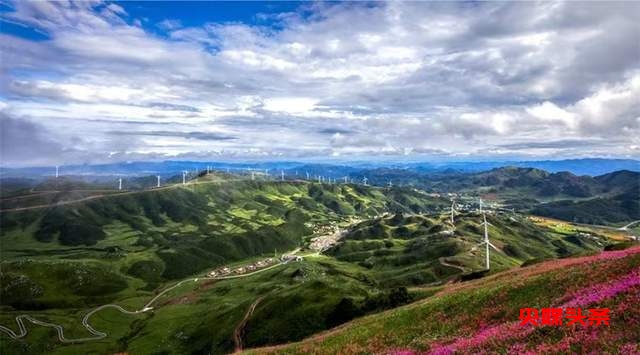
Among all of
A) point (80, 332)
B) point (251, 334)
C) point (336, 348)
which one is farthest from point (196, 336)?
point (336, 348)

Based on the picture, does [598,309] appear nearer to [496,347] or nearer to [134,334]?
[496,347]

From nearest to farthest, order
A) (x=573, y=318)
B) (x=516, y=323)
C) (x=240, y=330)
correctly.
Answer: (x=573, y=318) → (x=516, y=323) → (x=240, y=330)

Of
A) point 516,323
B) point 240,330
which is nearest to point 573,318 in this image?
point 516,323

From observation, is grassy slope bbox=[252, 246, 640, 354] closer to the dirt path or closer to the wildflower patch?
the wildflower patch

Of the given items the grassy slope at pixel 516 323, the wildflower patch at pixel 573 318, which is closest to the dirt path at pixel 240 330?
the grassy slope at pixel 516 323

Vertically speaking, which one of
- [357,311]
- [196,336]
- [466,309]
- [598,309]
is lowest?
[196,336]

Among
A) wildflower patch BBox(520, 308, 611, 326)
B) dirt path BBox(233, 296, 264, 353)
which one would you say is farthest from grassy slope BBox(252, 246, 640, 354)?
dirt path BBox(233, 296, 264, 353)

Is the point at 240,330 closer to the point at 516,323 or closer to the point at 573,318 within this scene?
the point at 516,323

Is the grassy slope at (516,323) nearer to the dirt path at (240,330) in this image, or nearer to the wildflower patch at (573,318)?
the wildflower patch at (573,318)
